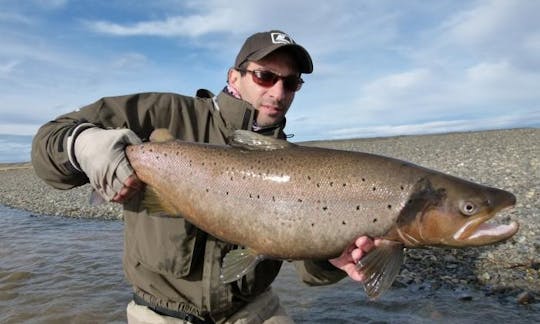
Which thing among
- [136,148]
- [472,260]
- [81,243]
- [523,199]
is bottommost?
[81,243]

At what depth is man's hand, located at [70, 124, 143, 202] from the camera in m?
2.74

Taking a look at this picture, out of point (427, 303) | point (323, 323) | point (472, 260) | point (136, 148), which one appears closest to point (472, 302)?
point (427, 303)

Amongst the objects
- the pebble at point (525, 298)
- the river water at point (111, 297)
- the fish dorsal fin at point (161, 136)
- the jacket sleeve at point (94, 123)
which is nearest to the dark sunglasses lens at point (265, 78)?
the jacket sleeve at point (94, 123)

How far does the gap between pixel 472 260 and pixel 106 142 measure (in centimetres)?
506

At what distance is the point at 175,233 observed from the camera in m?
3.22

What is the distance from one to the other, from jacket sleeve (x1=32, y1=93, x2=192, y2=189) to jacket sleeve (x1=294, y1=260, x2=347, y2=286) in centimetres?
143

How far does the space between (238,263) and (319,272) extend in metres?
0.81

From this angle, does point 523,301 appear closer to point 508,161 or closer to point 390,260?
point 390,260

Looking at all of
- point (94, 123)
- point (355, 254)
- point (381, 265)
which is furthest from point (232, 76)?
point (381, 265)

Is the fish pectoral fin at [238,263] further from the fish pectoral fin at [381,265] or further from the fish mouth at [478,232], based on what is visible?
the fish mouth at [478,232]

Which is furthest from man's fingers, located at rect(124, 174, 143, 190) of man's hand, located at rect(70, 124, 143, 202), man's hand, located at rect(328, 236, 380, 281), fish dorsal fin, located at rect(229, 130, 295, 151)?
man's hand, located at rect(328, 236, 380, 281)

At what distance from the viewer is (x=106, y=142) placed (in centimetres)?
277

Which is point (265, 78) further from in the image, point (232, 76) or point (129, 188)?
point (129, 188)

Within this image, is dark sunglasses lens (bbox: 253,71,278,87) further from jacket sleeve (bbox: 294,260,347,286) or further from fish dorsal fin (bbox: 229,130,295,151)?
jacket sleeve (bbox: 294,260,347,286)
